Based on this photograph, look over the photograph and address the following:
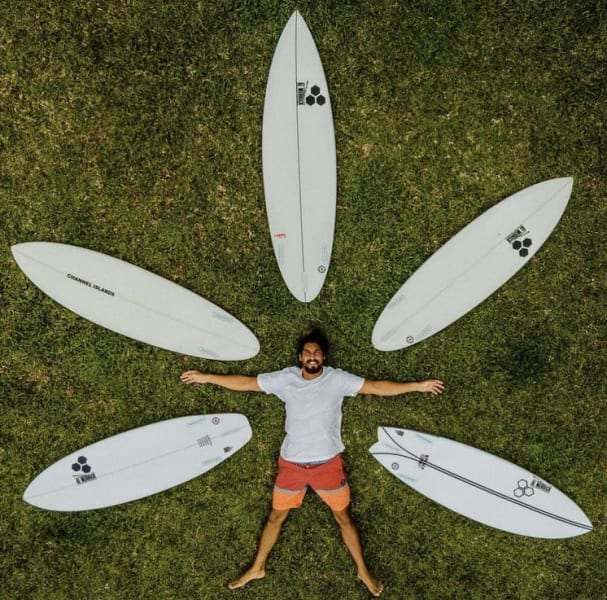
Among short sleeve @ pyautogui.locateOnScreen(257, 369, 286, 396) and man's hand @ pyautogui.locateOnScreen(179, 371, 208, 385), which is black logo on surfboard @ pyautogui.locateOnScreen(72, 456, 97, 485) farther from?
short sleeve @ pyautogui.locateOnScreen(257, 369, 286, 396)

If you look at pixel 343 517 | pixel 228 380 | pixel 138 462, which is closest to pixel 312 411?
pixel 228 380

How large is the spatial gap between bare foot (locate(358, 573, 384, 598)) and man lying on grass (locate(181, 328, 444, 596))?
→ 11.6 inches

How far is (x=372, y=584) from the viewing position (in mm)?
3441

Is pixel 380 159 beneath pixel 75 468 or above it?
above

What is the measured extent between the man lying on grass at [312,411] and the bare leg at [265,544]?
0.02 m

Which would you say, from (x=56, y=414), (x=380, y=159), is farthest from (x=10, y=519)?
(x=380, y=159)

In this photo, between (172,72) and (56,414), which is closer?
(172,72)

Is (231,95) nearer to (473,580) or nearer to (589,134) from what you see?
(589,134)

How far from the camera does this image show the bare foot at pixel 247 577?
136 inches

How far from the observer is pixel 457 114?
3234mm

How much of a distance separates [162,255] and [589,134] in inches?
101

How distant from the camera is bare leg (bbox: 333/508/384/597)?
3.37m

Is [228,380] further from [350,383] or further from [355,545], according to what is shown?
[355,545]

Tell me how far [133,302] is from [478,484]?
2345 millimetres
